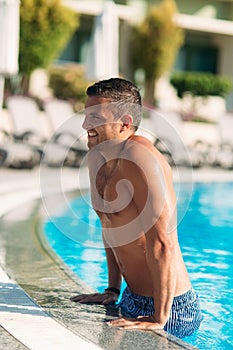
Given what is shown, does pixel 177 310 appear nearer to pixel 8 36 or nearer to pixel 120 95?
pixel 120 95

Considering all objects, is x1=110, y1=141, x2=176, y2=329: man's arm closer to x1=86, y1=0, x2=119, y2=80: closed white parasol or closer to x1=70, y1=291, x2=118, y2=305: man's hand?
x1=70, y1=291, x2=118, y2=305: man's hand

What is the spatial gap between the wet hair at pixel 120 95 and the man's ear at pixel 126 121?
18 mm

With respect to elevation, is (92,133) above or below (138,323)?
above

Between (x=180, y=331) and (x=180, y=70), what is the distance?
2676cm

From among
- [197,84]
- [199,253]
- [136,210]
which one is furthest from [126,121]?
[197,84]

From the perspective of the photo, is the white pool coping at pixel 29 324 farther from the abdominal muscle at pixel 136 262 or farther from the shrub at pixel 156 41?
the shrub at pixel 156 41

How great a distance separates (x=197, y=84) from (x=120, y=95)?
2338cm

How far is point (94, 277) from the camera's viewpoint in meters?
5.77

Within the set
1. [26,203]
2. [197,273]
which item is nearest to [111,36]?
[26,203]

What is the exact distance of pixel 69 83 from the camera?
21531mm

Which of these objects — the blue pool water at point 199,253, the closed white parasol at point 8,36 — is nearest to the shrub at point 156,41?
the closed white parasol at point 8,36

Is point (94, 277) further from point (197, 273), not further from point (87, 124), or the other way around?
point (87, 124)

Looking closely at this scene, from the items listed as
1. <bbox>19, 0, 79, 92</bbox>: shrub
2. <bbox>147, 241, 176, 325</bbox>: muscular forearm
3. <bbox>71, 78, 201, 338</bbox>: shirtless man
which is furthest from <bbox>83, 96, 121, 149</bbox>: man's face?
<bbox>19, 0, 79, 92</bbox>: shrub

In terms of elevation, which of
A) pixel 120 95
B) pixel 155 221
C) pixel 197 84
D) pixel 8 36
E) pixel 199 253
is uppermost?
pixel 8 36
